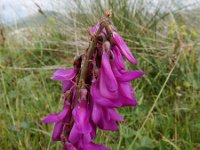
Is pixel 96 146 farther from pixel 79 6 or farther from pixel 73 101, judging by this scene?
pixel 79 6

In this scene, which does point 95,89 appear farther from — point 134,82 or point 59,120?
point 134,82

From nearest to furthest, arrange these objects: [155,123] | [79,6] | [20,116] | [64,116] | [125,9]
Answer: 1. [64,116]
2. [155,123]
3. [20,116]
4. [125,9]
5. [79,6]

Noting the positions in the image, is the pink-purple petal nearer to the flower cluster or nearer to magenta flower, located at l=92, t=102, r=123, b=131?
the flower cluster

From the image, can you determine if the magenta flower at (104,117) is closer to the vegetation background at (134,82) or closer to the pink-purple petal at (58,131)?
the pink-purple petal at (58,131)

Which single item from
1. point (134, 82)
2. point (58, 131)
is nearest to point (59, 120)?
point (58, 131)

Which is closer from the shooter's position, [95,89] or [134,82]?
[95,89]

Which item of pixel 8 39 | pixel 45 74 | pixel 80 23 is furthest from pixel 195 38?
pixel 8 39

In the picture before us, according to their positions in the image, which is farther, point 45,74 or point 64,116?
point 45,74

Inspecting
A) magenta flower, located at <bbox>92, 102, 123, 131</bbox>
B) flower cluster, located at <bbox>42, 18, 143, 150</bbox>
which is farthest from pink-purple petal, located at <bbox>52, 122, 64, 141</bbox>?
magenta flower, located at <bbox>92, 102, 123, 131</bbox>
